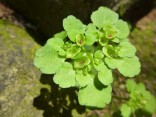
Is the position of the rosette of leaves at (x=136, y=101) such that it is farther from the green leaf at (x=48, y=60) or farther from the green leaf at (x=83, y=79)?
the green leaf at (x=48, y=60)

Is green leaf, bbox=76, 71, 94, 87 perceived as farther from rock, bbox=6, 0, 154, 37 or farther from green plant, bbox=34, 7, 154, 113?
rock, bbox=6, 0, 154, 37


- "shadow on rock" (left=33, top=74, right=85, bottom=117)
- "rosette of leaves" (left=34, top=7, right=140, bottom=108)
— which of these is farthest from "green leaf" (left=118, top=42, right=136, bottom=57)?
"shadow on rock" (left=33, top=74, right=85, bottom=117)

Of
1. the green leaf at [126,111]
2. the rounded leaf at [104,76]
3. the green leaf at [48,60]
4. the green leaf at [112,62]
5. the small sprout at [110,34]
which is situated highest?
the small sprout at [110,34]

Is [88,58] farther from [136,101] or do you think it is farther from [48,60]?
[136,101]

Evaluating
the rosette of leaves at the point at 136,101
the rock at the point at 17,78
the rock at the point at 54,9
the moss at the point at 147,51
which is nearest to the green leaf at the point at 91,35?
the rock at the point at 54,9

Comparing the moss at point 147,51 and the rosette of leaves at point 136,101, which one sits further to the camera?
the moss at point 147,51

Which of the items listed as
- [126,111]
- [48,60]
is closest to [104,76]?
[48,60]
